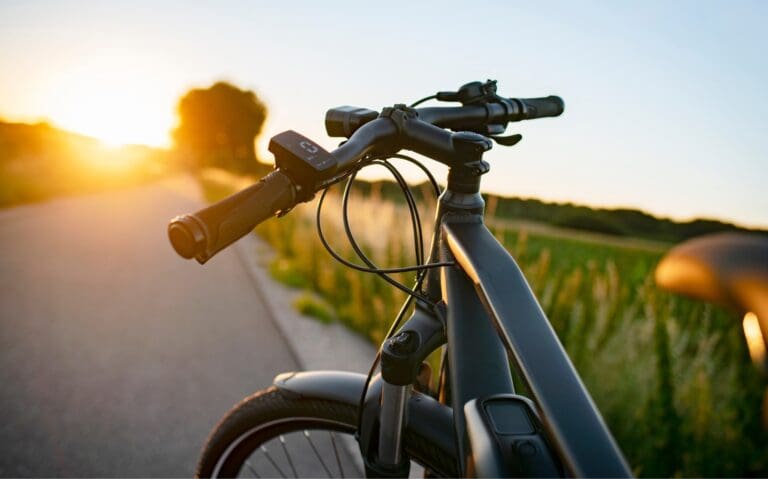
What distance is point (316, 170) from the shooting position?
2.77ft

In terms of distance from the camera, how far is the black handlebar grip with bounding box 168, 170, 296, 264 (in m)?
0.75

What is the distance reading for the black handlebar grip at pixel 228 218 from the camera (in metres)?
0.75

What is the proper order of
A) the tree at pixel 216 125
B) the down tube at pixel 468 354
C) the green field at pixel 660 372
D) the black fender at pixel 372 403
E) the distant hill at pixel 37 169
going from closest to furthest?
the down tube at pixel 468 354
the black fender at pixel 372 403
the green field at pixel 660 372
the distant hill at pixel 37 169
the tree at pixel 216 125

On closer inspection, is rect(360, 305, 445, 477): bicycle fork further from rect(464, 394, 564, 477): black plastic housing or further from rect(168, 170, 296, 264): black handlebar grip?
rect(168, 170, 296, 264): black handlebar grip

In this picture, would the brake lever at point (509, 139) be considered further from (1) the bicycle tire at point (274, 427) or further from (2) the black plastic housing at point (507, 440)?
(1) the bicycle tire at point (274, 427)

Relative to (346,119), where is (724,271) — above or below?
below

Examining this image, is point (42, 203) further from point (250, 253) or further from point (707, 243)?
point (707, 243)

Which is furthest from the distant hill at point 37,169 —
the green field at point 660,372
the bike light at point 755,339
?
the bike light at point 755,339

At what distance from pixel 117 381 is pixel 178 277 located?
3.39m

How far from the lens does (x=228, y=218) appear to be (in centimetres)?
80

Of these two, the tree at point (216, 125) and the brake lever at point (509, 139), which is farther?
the tree at point (216, 125)

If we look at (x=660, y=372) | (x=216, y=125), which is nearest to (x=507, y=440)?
(x=660, y=372)

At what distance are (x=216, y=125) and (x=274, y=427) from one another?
6749cm

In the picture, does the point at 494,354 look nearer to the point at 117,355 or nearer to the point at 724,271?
the point at 724,271
